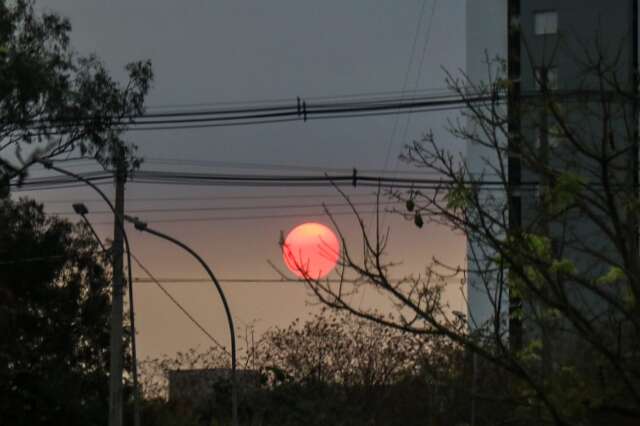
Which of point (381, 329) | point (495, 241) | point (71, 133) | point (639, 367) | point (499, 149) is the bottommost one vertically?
point (639, 367)

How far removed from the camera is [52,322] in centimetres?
4509

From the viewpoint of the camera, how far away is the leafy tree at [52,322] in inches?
1683

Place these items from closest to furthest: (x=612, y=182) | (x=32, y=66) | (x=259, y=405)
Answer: (x=612, y=182) → (x=32, y=66) → (x=259, y=405)

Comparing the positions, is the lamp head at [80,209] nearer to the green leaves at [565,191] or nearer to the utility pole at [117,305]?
the utility pole at [117,305]

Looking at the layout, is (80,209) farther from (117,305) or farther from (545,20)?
(545,20)

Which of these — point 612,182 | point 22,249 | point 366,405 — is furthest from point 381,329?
point 612,182

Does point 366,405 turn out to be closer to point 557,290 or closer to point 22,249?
point 22,249

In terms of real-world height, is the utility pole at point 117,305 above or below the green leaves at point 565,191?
above

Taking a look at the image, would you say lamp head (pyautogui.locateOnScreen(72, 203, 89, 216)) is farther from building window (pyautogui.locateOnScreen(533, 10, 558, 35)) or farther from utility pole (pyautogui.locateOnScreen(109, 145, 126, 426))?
building window (pyautogui.locateOnScreen(533, 10, 558, 35))

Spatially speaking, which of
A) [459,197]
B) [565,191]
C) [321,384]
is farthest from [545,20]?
[565,191]

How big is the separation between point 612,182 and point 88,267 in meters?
33.6

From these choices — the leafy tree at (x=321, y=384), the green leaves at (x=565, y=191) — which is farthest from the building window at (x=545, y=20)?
the green leaves at (x=565, y=191)

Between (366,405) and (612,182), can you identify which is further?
(366,405)

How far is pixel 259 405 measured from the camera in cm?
4878
